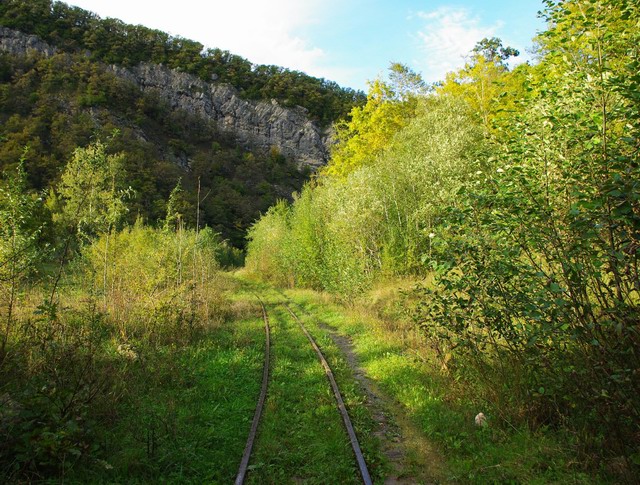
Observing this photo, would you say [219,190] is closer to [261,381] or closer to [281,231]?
[281,231]

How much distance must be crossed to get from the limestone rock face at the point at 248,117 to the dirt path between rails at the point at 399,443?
100694mm

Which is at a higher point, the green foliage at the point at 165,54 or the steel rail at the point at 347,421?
the green foliage at the point at 165,54

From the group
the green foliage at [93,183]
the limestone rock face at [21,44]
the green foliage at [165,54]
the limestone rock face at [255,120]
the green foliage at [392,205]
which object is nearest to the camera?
the green foliage at [93,183]

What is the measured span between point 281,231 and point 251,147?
76377mm

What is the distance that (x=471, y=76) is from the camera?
99.3 feet

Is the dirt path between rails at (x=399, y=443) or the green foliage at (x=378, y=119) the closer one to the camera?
the dirt path between rails at (x=399, y=443)

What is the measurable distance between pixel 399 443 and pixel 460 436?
87cm

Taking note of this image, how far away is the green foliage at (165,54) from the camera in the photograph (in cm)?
7812

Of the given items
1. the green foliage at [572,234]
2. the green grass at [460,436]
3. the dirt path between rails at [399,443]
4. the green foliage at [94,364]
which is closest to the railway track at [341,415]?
the dirt path between rails at [399,443]

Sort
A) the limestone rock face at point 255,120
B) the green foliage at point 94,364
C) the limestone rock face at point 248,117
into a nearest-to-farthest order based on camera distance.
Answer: the green foliage at point 94,364 < the limestone rock face at point 248,117 < the limestone rock face at point 255,120

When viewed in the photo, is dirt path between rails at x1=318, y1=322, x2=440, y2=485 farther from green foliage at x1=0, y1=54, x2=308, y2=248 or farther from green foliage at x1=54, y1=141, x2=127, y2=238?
green foliage at x1=0, y1=54, x2=308, y2=248

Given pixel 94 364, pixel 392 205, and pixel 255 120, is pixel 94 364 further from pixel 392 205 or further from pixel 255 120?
pixel 255 120

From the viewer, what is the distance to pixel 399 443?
219 inches

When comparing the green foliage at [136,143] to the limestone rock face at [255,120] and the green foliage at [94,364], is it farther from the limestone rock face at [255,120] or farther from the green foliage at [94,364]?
the green foliage at [94,364]
